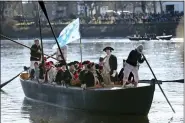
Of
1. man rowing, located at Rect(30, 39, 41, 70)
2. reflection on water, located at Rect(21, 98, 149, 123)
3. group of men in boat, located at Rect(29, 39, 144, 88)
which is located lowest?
reflection on water, located at Rect(21, 98, 149, 123)

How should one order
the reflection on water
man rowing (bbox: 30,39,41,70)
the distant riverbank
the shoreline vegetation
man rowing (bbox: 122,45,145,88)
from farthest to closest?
the distant riverbank < the shoreline vegetation < man rowing (bbox: 30,39,41,70) < the reflection on water < man rowing (bbox: 122,45,145,88)

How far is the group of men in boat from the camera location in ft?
61.7

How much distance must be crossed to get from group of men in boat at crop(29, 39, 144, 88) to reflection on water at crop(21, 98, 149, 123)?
89cm

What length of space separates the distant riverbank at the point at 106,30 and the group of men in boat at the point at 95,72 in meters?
64.4

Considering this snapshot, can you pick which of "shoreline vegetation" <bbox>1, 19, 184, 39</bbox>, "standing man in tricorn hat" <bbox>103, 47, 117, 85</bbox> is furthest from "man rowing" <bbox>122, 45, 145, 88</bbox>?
"shoreline vegetation" <bbox>1, 19, 184, 39</bbox>

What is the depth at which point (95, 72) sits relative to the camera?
19578 millimetres

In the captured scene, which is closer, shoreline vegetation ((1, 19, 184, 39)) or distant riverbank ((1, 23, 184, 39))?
shoreline vegetation ((1, 19, 184, 39))

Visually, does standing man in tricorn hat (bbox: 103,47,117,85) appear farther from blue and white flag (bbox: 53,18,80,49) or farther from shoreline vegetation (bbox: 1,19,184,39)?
shoreline vegetation (bbox: 1,19,184,39)

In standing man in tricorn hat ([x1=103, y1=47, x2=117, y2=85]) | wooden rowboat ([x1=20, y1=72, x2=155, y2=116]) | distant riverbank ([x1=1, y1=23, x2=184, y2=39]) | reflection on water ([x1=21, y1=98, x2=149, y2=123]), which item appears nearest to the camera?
wooden rowboat ([x1=20, y1=72, x2=155, y2=116])

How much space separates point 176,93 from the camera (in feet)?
80.1

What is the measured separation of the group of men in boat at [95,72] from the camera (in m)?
18.8

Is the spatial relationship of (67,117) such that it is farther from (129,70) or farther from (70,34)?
(70,34)

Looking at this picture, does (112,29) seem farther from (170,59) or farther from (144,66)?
(144,66)

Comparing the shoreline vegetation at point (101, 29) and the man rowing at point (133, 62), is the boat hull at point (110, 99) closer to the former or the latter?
the man rowing at point (133, 62)
